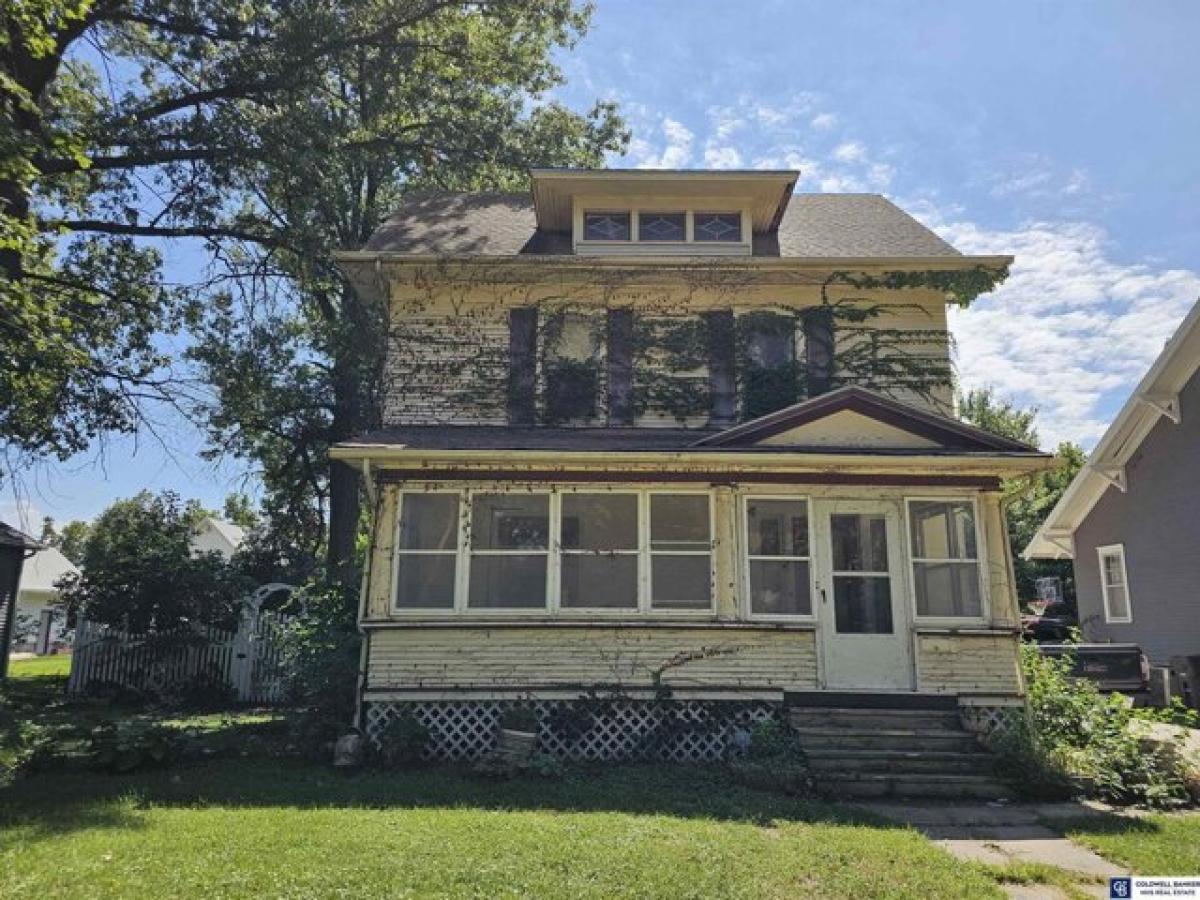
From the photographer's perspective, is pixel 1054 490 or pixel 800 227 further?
pixel 1054 490

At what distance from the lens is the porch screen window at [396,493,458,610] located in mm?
→ 10008

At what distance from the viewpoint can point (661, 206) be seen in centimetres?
1344

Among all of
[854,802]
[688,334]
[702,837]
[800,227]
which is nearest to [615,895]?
[702,837]

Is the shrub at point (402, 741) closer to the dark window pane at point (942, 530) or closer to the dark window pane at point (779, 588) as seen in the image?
the dark window pane at point (779, 588)

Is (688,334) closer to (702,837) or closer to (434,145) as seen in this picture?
(702,837)

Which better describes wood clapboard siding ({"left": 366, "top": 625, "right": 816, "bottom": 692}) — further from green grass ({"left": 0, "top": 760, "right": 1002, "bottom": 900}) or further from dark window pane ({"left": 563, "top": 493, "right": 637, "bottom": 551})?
green grass ({"left": 0, "top": 760, "right": 1002, "bottom": 900})

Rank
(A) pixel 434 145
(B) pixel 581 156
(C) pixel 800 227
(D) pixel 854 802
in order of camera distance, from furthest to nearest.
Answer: (B) pixel 581 156 < (A) pixel 434 145 < (C) pixel 800 227 < (D) pixel 854 802

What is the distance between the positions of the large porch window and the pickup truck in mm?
7854

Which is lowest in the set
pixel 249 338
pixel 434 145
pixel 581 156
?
pixel 249 338

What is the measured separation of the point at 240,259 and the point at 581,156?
31.7ft

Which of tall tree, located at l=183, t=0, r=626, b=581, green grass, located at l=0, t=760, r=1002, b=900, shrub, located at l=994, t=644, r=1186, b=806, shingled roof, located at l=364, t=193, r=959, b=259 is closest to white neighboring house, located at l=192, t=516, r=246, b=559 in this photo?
tall tree, located at l=183, t=0, r=626, b=581

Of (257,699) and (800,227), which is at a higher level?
(800,227)

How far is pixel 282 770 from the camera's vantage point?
8.59m

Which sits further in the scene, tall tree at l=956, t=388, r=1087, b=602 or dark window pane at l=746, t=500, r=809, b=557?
tall tree at l=956, t=388, r=1087, b=602
